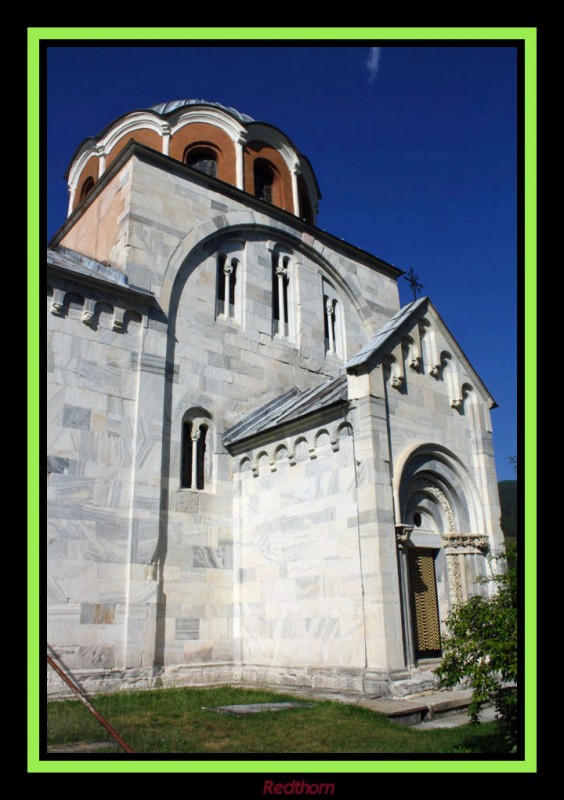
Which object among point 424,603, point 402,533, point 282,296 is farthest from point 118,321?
point 424,603

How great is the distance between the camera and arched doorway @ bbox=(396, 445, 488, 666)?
12.2 metres

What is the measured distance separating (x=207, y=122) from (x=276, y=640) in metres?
14.9

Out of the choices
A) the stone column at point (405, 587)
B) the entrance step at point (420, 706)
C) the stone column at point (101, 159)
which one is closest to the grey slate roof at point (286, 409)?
the stone column at point (405, 587)

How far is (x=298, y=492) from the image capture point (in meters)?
12.7

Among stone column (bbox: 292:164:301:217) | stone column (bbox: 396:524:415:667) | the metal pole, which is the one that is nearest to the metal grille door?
stone column (bbox: 396:524:415:667)

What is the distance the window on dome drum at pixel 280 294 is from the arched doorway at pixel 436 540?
581 cm

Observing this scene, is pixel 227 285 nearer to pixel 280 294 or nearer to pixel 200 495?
pixel 280 294

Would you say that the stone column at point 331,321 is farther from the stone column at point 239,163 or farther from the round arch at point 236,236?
the stone column at point 239,163

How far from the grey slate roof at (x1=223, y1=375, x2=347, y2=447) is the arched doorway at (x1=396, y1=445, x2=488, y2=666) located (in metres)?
1.97

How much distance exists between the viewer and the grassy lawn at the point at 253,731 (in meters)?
7.09

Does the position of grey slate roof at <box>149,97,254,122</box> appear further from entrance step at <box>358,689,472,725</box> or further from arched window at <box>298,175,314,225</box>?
entrance step at <box>358,689,472,725</box>

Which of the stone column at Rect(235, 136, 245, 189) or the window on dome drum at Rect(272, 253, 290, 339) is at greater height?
the stone column at Rect(235, 136, 245, 189)
